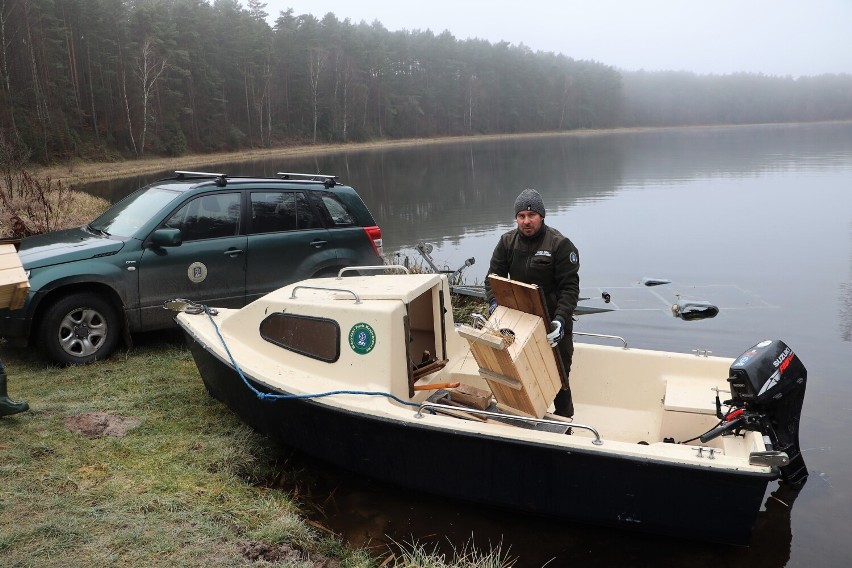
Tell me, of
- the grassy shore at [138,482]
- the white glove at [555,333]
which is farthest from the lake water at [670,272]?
the white glove at [555,333]

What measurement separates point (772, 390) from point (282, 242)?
17.9 ft

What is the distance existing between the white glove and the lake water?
1.38m

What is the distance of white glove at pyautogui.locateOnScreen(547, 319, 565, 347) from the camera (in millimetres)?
5379

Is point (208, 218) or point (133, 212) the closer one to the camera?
point (208, 218)

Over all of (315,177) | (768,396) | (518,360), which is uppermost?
(315,177)

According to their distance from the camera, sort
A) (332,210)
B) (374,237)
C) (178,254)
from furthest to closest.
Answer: (374,237) < (332,210) < (178,254)

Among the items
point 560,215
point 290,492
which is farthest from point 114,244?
point 560,215

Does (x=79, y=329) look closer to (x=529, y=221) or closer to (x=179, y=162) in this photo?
(x=529, y=221)

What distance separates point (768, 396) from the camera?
4891mm

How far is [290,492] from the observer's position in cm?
562

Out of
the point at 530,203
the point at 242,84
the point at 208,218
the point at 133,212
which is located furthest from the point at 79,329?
the point at 242,84

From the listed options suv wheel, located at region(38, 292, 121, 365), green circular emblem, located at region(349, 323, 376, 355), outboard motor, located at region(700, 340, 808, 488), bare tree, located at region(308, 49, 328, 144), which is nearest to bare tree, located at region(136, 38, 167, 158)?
bare tree, located at region(308, 49, 328, 144)

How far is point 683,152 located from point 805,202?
3617 cm

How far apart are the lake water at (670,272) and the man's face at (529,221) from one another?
2228 millimetres
